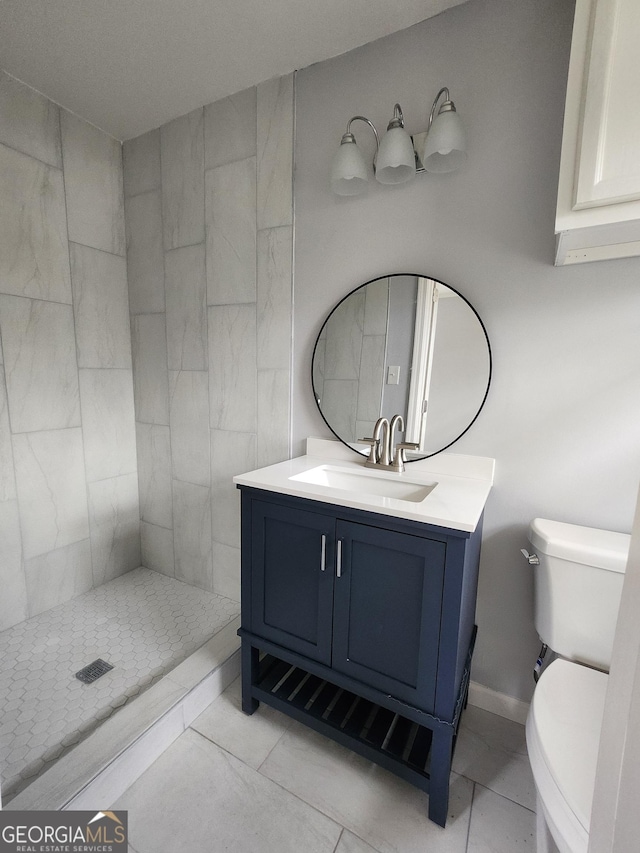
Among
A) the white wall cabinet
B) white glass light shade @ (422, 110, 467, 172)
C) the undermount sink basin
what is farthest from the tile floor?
white glass light shade @ (422, 110, 467, 172)

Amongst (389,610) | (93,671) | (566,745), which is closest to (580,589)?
(566,745)

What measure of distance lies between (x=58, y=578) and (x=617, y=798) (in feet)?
7.69

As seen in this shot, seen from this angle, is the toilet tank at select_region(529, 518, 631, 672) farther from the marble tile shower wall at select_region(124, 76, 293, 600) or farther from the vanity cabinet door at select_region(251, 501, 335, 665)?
the marble tile shower wall at select_region(124, 76, 293, 600)

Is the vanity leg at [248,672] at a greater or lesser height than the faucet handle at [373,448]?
lesser

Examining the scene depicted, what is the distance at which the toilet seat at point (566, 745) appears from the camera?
2.40 feet

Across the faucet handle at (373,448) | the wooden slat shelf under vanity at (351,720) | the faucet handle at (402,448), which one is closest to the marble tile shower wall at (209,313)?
the faucet handle at (373,448)

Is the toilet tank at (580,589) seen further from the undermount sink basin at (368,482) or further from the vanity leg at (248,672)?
the vanity leg at (248,672)

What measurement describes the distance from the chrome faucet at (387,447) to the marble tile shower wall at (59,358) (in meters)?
1.55

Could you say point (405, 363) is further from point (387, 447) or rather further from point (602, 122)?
point (602, 122)

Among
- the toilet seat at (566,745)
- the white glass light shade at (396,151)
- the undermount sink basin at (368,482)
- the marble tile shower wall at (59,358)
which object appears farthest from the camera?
the marble tile shower wall at (59,358)

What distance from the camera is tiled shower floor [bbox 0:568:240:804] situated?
127cm

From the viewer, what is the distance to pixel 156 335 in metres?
2.11

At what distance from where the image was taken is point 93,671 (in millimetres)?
1566

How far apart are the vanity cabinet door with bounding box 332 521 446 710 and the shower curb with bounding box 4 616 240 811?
61 centimetres
